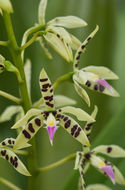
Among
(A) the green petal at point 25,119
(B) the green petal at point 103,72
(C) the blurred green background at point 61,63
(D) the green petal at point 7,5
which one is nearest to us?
(D) the green petal at point 7,5

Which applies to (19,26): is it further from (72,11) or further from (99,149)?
(99,149)

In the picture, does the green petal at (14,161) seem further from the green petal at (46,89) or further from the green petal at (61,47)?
the green petal at (61,47)

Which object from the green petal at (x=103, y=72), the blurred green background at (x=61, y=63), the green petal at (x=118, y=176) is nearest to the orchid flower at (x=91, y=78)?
the green petal at (x=103, y=72)

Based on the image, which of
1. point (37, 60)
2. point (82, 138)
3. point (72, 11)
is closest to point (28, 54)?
point (37, 60)

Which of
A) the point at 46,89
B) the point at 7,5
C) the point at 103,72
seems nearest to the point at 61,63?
the point at 103,72

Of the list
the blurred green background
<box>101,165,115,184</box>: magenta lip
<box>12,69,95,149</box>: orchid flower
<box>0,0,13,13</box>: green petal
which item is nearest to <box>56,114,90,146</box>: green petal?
<box>12,69,95,149</box>: orchid flower

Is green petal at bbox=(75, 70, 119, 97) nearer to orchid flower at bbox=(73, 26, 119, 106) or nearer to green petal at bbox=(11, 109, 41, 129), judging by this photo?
orchid flower at bbox=(73, 26, 119, 106)

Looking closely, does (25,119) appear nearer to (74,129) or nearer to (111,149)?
(74,129)
